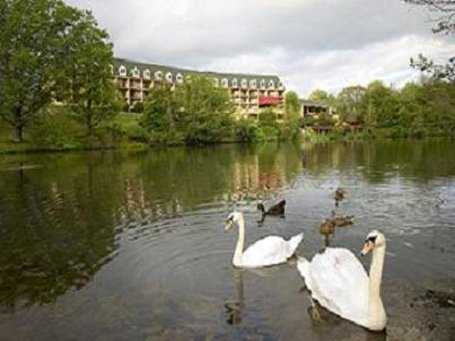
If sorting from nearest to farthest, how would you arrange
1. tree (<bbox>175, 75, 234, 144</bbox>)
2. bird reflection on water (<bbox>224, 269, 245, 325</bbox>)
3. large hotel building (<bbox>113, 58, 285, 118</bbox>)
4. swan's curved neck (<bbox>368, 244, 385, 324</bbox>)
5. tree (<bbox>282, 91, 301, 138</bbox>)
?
swan's curved neck (<bbox>368, 244, 385, 324</bbox>), bird reflection on water (<bbox>224, 269, 245, 325</bbox>), tree (<bbox>175, 75, 234, 144</bbox>), tree (<bbox>282, 91, 301, 138</bbox>), large hotel building (<bbox>113, 58, 285, 118</bbox>)

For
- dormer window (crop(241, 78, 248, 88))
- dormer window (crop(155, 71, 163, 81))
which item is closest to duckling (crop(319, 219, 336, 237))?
dormer window (crop(155, 71, 163, 81))

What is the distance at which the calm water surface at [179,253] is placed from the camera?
31.5 feet

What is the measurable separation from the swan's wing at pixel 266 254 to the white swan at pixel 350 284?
1789mm

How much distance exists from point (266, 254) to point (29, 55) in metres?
54.3

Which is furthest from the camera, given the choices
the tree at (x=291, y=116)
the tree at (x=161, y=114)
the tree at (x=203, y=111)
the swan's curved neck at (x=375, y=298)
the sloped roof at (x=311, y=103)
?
the sloped roof at (x=311, y=103)

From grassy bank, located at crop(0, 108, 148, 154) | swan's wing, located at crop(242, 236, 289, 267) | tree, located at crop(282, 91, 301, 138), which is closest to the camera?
swan's wing, located at crop(242, 236, 289, 267)

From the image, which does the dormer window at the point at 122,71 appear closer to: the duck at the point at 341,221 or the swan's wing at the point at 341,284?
the duck at the point at 341,221

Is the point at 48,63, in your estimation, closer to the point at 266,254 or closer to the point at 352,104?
the point at 266,254

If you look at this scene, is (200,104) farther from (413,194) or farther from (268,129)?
(413,194)

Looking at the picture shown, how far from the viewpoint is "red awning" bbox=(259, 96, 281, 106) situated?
458 ft

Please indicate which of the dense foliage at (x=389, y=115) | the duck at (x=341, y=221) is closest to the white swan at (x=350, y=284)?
the duck at (x=341, y=221)

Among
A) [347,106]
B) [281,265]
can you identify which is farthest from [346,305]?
[347,106]

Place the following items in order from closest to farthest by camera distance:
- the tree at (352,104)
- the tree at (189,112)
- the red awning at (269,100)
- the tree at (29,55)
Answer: the tree at (29,55)
the tree at (189,112)
the tree at (352,104)
the red awning at (269,100)

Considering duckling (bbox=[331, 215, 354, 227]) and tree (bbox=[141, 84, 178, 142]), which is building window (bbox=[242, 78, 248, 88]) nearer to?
tree (bbox=[141, 84, 178, 142])
